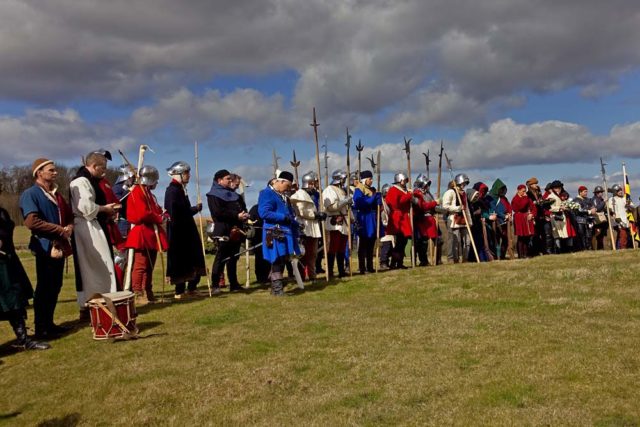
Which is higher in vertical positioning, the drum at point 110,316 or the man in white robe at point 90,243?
the man in white robe at point 90,243

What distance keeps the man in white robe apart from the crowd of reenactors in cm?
1

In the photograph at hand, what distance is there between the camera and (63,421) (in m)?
5.11

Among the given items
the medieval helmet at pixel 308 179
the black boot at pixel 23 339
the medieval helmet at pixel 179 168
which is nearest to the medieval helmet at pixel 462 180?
the medieval helmet at pixel 308 179

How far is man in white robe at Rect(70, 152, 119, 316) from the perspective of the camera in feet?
27.6

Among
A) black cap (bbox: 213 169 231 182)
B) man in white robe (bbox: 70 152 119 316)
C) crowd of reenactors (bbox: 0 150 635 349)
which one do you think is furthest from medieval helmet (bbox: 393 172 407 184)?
man in white robe (bbox: 70 152 119 316)

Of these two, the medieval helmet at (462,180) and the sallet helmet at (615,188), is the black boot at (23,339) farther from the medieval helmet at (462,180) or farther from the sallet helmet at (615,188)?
the sallet helmet at (615,188)

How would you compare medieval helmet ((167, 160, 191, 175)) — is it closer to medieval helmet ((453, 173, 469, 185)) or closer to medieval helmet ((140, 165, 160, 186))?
medieval helmet ((140, 165, 160, 186))

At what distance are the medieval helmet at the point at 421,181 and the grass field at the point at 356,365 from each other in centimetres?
552

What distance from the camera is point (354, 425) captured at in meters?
4.59

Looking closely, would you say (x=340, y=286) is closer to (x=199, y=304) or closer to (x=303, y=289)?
(x=303, y=289)

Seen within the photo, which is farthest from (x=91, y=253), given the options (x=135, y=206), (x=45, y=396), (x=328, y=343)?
(x=328, y=343)

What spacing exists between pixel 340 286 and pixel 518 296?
130 inches

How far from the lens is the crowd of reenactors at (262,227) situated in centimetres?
798

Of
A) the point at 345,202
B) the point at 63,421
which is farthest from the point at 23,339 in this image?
the point at 345,202
